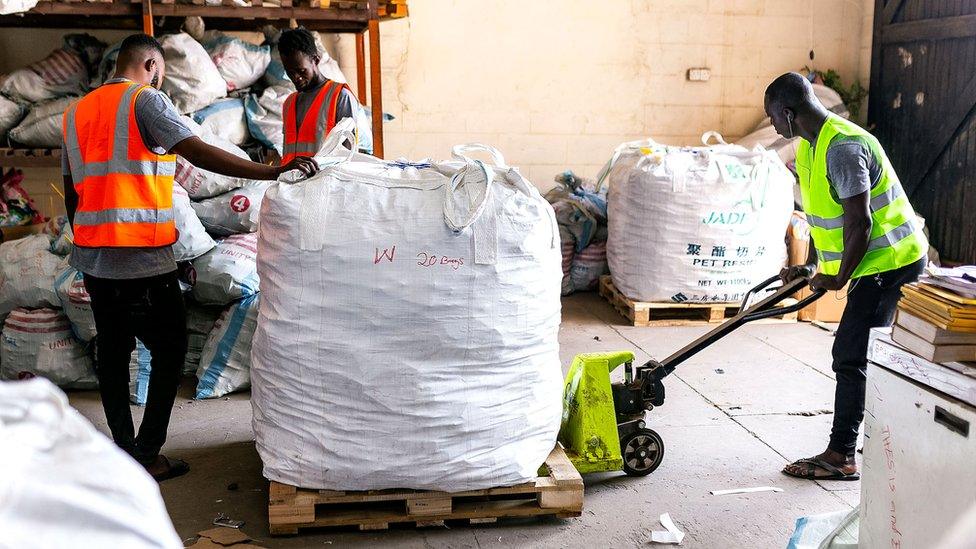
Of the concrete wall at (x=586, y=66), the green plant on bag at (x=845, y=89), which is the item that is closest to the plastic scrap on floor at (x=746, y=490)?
the concrete wall at (x=586, y=66)

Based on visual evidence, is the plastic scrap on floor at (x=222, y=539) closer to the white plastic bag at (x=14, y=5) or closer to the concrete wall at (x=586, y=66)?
the white plastic bag at (x=14, y=5)

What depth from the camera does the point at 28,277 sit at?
15.8 ft

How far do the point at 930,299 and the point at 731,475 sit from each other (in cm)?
159

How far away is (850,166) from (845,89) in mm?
6258

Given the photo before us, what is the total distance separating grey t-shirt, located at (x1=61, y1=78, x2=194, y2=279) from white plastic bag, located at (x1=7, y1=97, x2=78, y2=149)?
2614 millimetres

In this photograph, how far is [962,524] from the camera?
6.94 feet

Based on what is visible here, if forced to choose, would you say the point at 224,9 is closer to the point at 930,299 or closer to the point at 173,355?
the point at 173,355

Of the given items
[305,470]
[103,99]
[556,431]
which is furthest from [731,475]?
[103,99]

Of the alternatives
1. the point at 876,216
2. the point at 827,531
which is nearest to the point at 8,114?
the point at 876,216

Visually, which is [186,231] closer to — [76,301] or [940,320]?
[76,301]

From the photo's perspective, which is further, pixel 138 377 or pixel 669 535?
pixel 138 377

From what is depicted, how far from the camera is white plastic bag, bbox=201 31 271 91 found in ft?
20.0

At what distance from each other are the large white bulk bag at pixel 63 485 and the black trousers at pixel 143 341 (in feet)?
8.06

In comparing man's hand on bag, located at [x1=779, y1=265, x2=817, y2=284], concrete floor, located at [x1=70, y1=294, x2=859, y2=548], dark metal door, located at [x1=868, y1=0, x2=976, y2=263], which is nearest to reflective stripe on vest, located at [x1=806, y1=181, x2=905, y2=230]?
man's hand on bag, located at [x1=779, y1=265, x2=817, y2=284]
